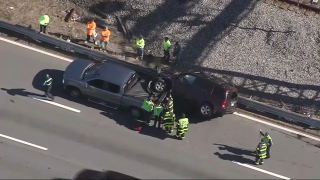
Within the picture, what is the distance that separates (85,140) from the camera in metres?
21.5

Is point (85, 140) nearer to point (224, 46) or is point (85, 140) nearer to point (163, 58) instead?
point (163, 58)

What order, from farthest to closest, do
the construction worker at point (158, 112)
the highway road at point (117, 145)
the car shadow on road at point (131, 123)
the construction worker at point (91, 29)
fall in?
1. the construction worker at point (91, 29)
2. the car shadow on road at point (131, 123)
3. the construction worker at point (158, 112)
4. the highway road at point (117, 145)

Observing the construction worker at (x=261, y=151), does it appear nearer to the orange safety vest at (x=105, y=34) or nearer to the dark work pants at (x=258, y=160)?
the dark work pants at (x=258, y=160)

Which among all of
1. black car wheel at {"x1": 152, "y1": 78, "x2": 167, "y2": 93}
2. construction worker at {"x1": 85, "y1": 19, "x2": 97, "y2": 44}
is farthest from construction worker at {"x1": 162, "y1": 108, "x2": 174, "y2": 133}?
construction worker at {"x1": 85, "y1": 19, "x2": 97, "y2": 44}

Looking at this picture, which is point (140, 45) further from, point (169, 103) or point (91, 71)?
point (169, 103)

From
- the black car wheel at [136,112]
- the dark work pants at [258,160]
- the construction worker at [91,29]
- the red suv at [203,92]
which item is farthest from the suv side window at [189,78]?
the construction worker at [91,29]

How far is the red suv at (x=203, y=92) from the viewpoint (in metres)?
22.5

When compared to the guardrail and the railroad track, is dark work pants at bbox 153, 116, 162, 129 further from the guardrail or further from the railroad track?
the railroad track

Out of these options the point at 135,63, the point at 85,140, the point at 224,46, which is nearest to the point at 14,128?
the point at 85,140

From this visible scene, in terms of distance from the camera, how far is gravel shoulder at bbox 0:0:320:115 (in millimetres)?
24906

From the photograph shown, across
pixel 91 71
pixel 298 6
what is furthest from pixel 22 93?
pixel 298 6

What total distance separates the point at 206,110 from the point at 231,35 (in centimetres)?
513

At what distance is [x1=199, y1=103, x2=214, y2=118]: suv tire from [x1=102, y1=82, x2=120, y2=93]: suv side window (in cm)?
329

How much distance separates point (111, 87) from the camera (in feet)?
73.8
